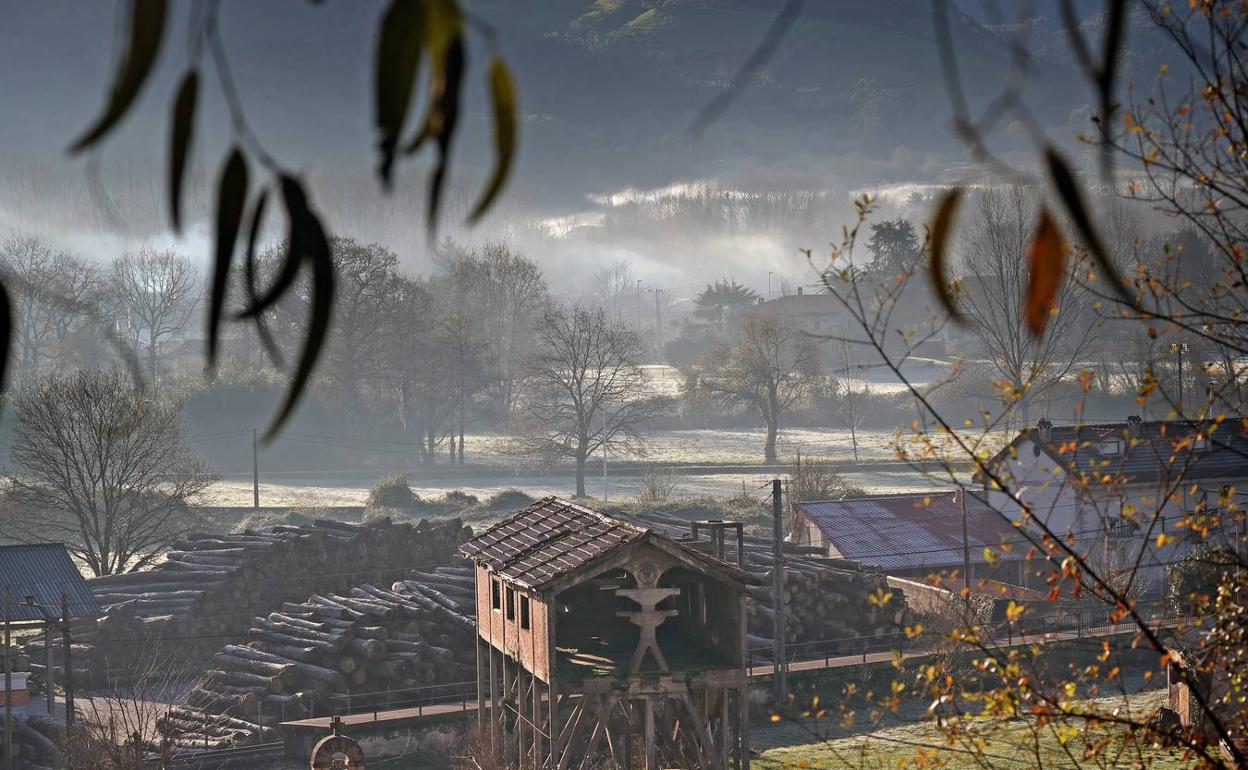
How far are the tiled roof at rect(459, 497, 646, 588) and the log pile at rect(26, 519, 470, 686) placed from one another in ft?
42.4

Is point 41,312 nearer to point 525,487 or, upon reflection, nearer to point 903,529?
point 525,487

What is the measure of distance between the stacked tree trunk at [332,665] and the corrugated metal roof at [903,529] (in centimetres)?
1266

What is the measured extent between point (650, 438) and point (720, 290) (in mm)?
37255

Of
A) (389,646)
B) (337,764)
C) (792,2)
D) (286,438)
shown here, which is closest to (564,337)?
(286,438)

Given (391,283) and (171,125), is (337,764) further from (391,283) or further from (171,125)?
(391,283)

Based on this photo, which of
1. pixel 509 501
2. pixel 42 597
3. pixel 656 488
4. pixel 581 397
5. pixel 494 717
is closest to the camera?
pixel 494 717

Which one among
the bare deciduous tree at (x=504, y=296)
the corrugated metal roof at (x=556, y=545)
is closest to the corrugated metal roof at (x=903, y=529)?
the corrugated metal roof at (x=556, y=545)

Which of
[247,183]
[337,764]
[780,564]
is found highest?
[247,183]

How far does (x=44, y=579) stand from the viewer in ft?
97.3

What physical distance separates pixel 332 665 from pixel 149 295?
57.6m

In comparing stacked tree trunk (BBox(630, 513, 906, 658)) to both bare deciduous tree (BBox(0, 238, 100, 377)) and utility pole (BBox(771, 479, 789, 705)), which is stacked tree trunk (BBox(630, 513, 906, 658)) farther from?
bare deciduous tree (BBox(0, 238, 100, 377))

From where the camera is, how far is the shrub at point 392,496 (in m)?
52.8

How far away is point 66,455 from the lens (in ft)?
128

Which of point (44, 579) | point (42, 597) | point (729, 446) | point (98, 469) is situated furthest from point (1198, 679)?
point (729, 446)
